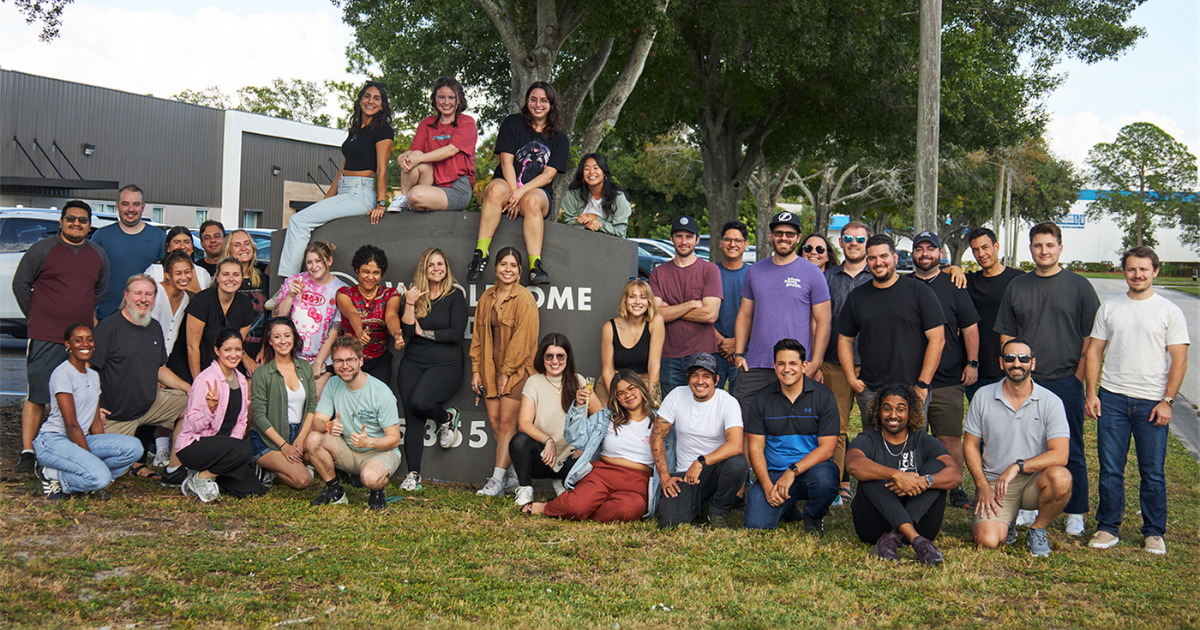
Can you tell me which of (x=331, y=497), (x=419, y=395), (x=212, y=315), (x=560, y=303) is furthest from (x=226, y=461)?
(x=560, y=303)

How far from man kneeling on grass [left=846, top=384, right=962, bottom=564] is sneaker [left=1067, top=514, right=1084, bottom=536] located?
1047 millimetres

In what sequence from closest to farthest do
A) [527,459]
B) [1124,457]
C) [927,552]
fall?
[927,552] < [1124,457] < [527,459]

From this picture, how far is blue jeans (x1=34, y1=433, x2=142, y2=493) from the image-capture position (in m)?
5.98

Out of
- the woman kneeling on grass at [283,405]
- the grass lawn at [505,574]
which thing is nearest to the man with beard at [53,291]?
the grass lawn at [505,574]

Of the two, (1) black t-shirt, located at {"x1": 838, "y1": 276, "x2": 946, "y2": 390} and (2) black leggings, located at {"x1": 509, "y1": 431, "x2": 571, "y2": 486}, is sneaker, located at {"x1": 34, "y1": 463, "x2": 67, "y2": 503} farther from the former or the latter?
(1) black t-shirt, located at {"x1": 838, "y1": 276, "x2": 946, "y2": 390}

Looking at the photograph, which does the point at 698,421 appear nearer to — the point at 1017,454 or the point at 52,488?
the point at 1017,454

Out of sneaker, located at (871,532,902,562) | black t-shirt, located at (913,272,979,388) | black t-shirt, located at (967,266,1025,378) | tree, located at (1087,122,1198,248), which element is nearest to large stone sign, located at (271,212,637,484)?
black t-shirt, located at (913,272,979,388)

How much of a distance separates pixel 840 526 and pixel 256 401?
4075 mm

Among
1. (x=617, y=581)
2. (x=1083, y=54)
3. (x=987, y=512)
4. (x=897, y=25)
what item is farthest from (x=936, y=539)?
(x=1083, y=54)

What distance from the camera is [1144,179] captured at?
72.4 m

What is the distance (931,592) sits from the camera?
186 inches

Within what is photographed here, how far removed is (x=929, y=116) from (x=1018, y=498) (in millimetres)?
6858

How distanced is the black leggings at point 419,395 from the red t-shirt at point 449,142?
1623 millimetres

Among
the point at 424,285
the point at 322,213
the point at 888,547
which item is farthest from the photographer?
the point at 322,213
